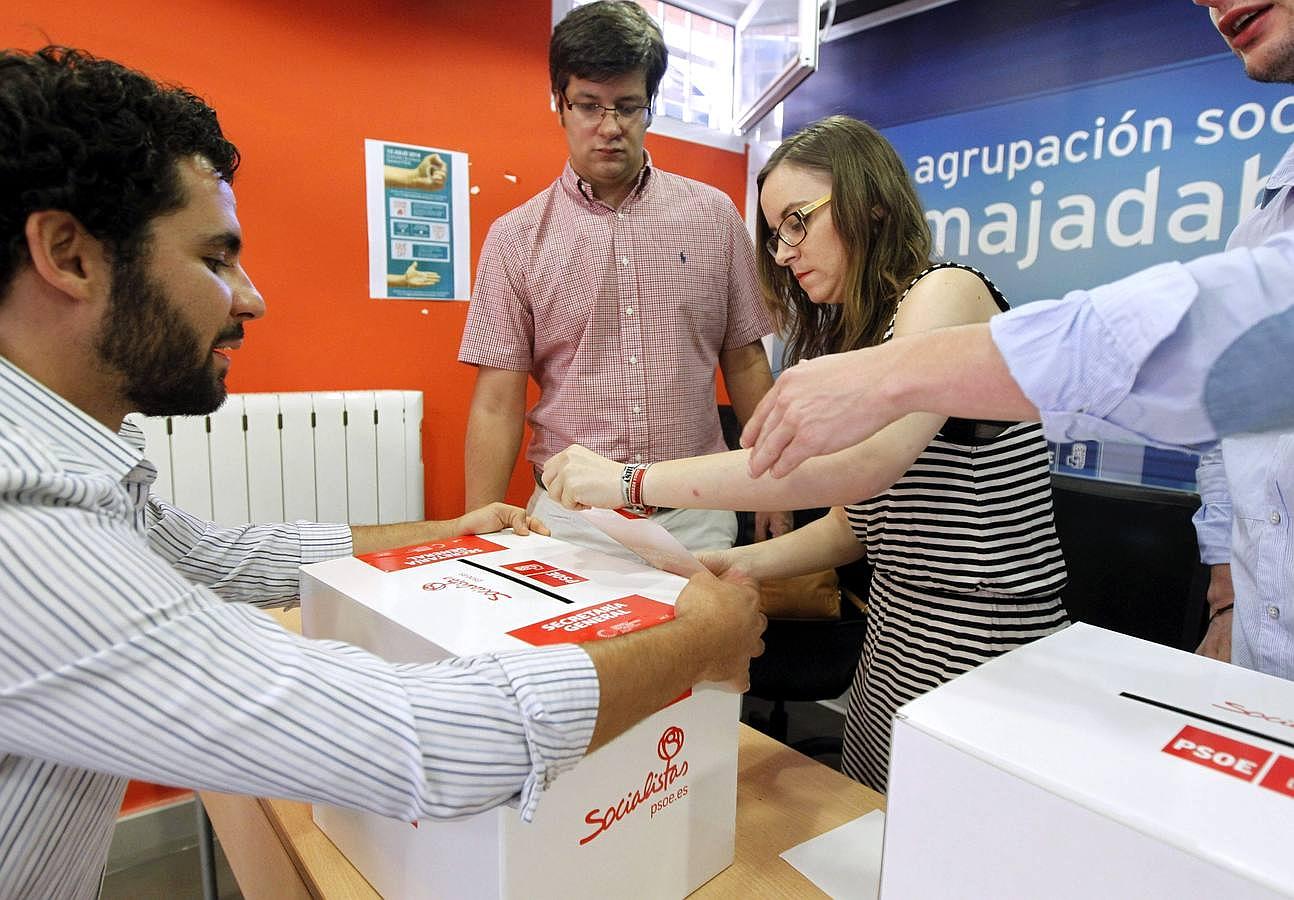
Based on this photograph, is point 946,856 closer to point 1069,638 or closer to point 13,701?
point 1069,638

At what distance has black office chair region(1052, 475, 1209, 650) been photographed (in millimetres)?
1465

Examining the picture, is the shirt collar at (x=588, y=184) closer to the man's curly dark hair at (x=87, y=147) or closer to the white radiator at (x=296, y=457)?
the white radiator at (x=296, y=457)

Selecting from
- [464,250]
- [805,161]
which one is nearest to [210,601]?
[805,161]

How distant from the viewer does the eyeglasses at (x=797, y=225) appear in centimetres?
127

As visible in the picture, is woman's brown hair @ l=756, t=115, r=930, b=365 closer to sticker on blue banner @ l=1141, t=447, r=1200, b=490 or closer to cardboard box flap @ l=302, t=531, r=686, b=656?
cardboard box flap @ l=302, t=531, r=686, b=656

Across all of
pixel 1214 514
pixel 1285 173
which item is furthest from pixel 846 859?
pixel 1285 173

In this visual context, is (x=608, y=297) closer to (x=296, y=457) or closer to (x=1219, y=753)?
(x=296, y=457)

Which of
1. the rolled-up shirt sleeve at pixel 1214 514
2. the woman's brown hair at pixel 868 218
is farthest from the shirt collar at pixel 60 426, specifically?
the rolled-up shirt sleeve at pixel 1214 514

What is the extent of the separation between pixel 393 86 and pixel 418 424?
41.7 inches

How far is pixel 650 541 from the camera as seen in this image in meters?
0.96

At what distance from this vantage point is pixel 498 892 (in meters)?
0.64

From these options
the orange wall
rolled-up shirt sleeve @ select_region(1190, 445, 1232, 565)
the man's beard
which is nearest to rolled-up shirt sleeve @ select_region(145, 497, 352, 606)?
the man's beard

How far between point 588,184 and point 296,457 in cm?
115

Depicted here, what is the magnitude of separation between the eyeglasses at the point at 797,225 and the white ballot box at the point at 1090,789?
863 millimetres
